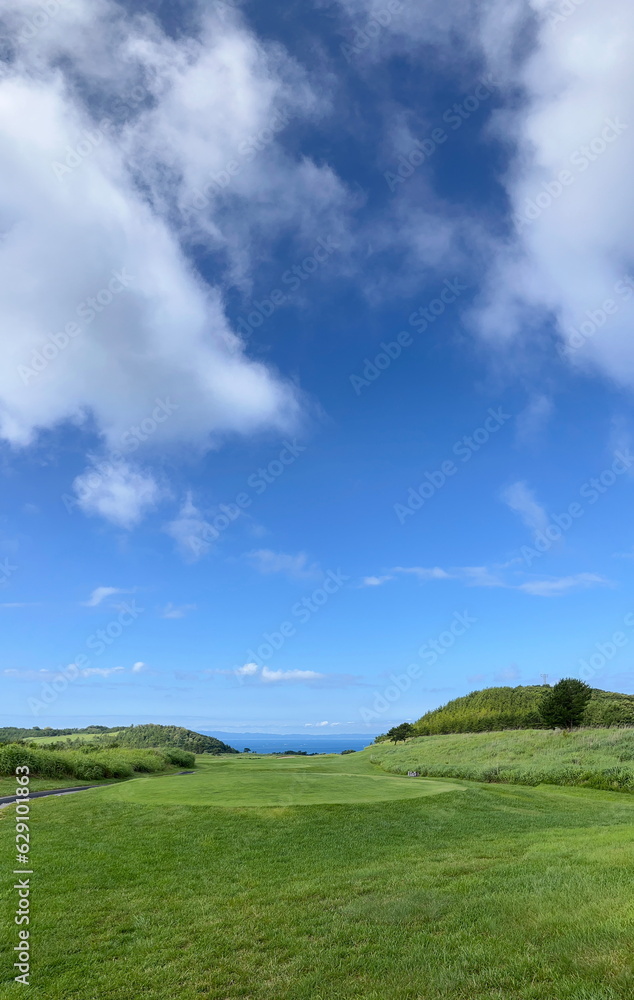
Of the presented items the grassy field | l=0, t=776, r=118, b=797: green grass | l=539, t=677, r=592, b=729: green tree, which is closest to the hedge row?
l=0, t=776, r=118, b=797: green grass

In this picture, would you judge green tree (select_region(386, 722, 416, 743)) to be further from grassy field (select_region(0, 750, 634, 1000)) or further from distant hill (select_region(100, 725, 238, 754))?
grassy field (select_region(0, 750, 634, 1000))

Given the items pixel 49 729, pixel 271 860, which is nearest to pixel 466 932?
pixel 271 860

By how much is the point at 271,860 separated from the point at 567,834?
981 cm

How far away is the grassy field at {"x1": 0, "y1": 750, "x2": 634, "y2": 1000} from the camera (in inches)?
267

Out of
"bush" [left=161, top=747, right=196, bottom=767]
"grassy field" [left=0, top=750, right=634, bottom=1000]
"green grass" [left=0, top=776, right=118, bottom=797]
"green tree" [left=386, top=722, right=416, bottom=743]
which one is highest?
"grassy field" [left=0, top=750, right=634, bottom=1000]

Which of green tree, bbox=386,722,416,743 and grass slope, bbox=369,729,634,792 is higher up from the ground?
grass slope, bbox=369,729,634,792

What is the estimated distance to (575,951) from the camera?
664cm

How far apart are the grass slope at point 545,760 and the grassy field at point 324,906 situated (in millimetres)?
18295

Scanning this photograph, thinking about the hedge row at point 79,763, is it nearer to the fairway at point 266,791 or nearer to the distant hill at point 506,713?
the fairway at point 266,791

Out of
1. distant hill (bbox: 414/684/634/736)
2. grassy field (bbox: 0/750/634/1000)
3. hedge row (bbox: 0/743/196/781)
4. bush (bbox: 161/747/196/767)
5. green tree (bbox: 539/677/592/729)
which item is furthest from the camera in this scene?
distant hill (bbox: 414/684/634/736)

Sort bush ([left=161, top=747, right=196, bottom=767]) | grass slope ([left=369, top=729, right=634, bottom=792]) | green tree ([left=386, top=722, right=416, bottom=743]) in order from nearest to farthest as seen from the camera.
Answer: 1. grass slope ([left=369, top=729, right=634, bottom=792])
2. bush ([left=161, top=747, right=196, bottom=767])
3. green tree ([left=386, top=722, right=416, bottom=743])

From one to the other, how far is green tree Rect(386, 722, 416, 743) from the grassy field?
296 ft

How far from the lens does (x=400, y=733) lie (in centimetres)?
10406

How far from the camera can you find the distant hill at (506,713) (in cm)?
7744
